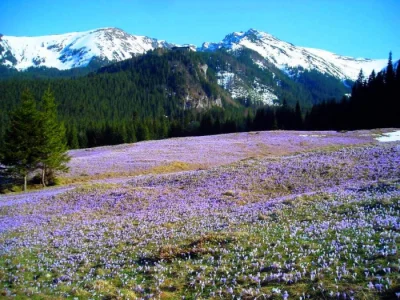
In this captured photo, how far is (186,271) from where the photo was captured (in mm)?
9234

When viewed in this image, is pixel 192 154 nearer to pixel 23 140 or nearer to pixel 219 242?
pixel 23 140

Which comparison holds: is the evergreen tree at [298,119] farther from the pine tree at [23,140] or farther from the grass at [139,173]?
the pine tree at [23,140]

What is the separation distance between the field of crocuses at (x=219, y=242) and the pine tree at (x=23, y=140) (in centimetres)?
1917

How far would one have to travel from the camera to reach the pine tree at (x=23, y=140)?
40844mm

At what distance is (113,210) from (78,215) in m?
2.26

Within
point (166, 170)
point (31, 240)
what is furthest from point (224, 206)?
point (166, 170)

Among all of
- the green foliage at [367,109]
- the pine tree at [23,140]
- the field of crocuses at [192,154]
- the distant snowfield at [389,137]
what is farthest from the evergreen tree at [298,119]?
the pine tree at [23,140]

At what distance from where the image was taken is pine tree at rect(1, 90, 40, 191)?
40.8 meters

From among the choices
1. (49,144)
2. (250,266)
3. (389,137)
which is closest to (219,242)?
(250,266)

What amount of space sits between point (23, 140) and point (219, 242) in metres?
38.8

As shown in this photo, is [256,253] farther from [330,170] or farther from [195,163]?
[195,163]

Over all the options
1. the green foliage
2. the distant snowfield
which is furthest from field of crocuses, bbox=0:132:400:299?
the green foliage

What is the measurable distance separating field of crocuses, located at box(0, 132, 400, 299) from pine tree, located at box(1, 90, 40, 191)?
19165mm

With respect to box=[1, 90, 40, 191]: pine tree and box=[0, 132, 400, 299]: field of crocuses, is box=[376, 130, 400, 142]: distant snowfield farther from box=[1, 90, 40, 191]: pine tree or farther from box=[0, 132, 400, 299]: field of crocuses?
box=[1, 90, 40, 191]: pine tree
